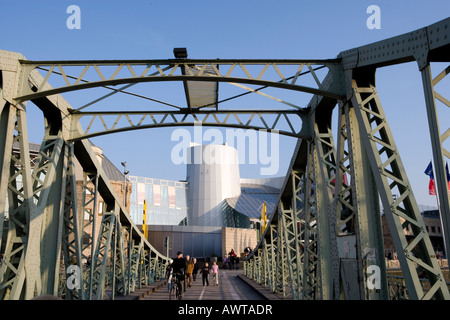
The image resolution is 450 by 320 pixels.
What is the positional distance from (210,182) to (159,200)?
1097 centimetres

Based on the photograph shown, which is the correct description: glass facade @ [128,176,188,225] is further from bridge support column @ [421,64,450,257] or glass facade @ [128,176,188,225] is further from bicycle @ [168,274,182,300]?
bridge support column @ [421,64,450,257]

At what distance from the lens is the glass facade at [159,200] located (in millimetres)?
73625

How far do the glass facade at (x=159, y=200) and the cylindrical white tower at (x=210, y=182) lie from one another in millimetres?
1976

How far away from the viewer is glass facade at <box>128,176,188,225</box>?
73.6 metres

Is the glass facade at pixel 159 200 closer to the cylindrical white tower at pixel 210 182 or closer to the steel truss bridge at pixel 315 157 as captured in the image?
the cylindrical white tower at pixel 210 182

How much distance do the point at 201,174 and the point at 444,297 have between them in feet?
255

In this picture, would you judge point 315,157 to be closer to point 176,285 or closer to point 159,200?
point 176,285

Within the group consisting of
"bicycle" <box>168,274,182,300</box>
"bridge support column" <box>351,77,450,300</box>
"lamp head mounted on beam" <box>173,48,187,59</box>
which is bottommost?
"bicycle" <box>168,274,182,300</box>

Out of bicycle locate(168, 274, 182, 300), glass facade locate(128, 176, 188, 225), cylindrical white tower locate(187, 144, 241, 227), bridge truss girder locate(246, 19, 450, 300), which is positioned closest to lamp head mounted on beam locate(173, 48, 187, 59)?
bridge truss girder locate(246, 19, 450, 300)

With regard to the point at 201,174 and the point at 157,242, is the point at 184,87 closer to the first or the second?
the point at 157,242

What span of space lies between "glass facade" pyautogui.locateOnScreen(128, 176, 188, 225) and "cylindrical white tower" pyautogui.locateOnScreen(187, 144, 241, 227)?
1.98m

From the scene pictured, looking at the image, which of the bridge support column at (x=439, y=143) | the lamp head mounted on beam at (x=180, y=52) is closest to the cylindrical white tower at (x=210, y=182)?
the lamp head mounted on beam at (x=180, y=52)

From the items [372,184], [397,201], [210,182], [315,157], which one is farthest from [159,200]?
[397,201]

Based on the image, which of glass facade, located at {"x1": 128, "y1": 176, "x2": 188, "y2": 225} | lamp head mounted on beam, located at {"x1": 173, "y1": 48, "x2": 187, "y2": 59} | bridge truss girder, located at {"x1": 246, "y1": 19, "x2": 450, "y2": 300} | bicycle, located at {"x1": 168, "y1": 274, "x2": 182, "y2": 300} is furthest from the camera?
glass facade, located at {"x1": 128, "y1": 176, "x2": 188, "y2": 225}
